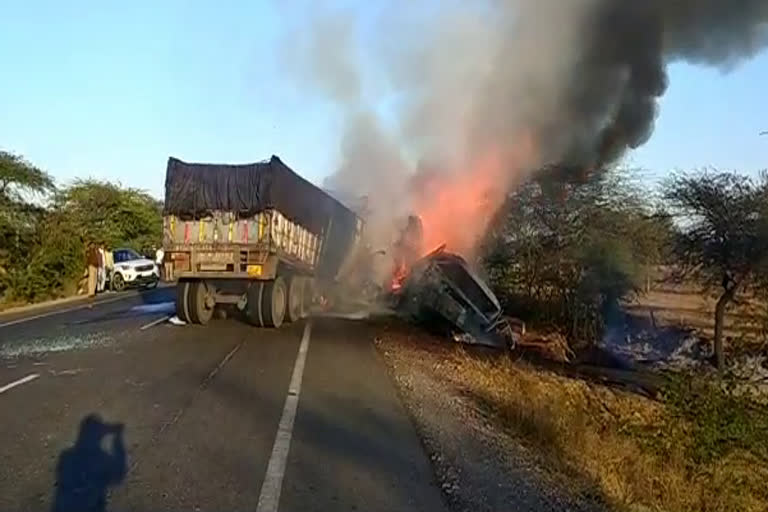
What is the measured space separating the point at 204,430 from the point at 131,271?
27493mm

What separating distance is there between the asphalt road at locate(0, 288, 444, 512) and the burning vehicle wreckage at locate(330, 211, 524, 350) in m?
5.47

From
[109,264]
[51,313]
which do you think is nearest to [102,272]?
[109,264]

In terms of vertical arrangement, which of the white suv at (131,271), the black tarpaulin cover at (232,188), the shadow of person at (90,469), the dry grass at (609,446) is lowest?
the dry grass at (609,446)

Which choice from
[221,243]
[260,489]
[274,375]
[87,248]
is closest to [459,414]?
[274,375]

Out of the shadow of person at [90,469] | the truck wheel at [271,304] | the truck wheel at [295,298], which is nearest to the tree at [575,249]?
the truck wheel at [295,298]

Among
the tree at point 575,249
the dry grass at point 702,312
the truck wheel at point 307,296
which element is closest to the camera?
the truck wheel at point 307,296

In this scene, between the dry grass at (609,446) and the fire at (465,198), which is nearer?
the dry grass at (609,446)

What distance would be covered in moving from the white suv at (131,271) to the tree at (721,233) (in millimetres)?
19649

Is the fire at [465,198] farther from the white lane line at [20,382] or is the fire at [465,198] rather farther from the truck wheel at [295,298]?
the white lane line at [20,382]

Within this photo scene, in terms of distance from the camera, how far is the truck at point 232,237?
16.6m

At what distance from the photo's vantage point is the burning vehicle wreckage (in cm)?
1992

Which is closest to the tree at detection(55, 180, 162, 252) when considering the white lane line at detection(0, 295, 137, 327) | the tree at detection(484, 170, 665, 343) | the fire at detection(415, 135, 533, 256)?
the white lane line at detection(0, 295, 137, 327)

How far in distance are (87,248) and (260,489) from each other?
2734 centimetres

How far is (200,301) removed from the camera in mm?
17625
